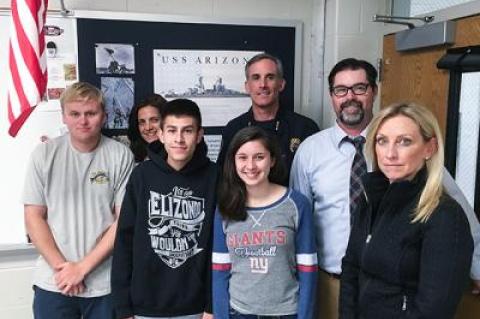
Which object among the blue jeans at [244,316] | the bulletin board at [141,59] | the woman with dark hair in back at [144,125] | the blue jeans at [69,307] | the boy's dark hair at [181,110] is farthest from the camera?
the bulletin board at [141,59]

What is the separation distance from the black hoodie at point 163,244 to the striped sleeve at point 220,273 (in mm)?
58

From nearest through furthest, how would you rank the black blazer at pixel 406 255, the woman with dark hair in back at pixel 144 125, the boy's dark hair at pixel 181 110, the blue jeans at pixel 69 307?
the black blazer at pixel 406 255 < the boy's dark hair at pixel 181 110 < the blue jeans at pixel 69 307 < the woman with dark hair in back at pixel 144 125

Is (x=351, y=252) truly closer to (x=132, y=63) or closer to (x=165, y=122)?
(x=165, y=122)

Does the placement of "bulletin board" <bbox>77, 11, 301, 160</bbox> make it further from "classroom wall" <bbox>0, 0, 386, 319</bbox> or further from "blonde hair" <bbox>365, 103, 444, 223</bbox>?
"blonde hair" <bbox>365, 103, 444, 223</bbox>

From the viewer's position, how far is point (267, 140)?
170cm

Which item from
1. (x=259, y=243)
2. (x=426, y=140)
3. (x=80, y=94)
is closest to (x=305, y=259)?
(x=259, y=243)

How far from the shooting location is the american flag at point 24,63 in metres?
1.73

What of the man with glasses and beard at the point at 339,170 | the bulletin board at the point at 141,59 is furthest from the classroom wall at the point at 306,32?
the man with glasses and beard at the point at 339,170

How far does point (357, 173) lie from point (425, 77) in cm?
76

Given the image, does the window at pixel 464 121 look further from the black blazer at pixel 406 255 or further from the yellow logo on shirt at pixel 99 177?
the yellow logo on shirt at pixel 99 177

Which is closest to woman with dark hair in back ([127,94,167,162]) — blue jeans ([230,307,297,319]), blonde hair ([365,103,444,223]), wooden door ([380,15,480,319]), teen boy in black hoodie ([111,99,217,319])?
teen boy in black hoodie ([111,99,217,319])

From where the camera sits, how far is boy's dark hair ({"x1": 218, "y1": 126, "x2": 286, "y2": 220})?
5.37 feet

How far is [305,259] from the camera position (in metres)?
1.62

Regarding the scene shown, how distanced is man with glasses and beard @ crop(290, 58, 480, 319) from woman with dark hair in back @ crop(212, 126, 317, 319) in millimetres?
151
